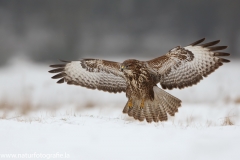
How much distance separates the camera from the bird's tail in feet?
24.0

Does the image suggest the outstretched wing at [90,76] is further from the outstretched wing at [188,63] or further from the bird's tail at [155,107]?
the outstretched wing at [188,63]

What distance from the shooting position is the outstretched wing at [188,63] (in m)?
6.97

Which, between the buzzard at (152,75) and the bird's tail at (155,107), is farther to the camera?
the bird's tail at (155,107)

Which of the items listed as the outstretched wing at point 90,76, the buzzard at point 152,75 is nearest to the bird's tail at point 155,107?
the buzzard at point 152,75

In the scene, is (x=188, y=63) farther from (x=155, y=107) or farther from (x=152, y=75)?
(x=155, y=107)

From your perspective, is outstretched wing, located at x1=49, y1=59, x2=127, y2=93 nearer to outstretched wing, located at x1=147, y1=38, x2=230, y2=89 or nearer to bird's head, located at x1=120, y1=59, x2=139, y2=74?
bird's head, located at x1=120, y1=59, x2=139, y2=74

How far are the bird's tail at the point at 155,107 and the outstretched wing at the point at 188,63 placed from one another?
0.32 metres

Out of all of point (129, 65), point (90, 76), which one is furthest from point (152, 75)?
point (90, 76)

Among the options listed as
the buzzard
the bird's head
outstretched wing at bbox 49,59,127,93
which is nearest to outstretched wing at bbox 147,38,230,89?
the buzzard

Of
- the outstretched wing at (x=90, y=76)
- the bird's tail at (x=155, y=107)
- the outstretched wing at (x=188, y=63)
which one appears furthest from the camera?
the outstretched wing at (x=90, y=76)

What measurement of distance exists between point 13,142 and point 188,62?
3577 millimetres

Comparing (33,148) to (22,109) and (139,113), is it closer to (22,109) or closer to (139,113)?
(139,113)

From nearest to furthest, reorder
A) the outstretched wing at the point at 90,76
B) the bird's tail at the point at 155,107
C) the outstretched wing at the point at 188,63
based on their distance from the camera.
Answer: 1. the outstretched wing at the point at 188,63
2. the bird's tail at the point at 155,107
3. the outstretched wing at the point at 90,76

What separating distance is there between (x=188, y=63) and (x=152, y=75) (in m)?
0.71
